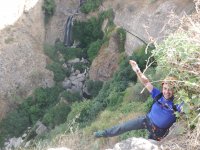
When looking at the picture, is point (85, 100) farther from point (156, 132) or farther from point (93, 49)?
point (156, 132)

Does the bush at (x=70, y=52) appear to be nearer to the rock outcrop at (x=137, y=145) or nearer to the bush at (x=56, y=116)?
the bush at (x=56, y=116)

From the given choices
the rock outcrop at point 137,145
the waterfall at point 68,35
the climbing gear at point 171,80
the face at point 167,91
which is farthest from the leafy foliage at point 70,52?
the climbing gear at point 171,80

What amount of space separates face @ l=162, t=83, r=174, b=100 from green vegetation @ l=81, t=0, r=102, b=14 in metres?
27.7

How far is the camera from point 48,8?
35.8m

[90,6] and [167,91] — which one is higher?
[167,91]

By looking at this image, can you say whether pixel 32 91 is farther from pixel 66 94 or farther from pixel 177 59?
pixel 177 59

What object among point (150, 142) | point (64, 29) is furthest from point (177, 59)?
point (64, 29)

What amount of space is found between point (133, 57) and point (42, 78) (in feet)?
29.5

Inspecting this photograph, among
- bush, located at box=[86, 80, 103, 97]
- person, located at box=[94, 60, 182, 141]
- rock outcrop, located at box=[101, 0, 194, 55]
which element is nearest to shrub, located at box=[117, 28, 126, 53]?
rock outcrop, located at box=[101, 0, 194, 55]

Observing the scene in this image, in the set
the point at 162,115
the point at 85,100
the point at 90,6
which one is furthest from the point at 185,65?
the point at 90,6

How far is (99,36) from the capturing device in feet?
113

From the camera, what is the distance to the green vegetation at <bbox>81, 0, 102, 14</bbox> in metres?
35.0

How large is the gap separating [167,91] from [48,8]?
29.2 metres

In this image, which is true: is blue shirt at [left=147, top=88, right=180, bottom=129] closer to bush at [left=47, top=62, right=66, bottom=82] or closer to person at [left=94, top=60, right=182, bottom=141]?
person at [left=94, top=60, right=182, bottom=141]
